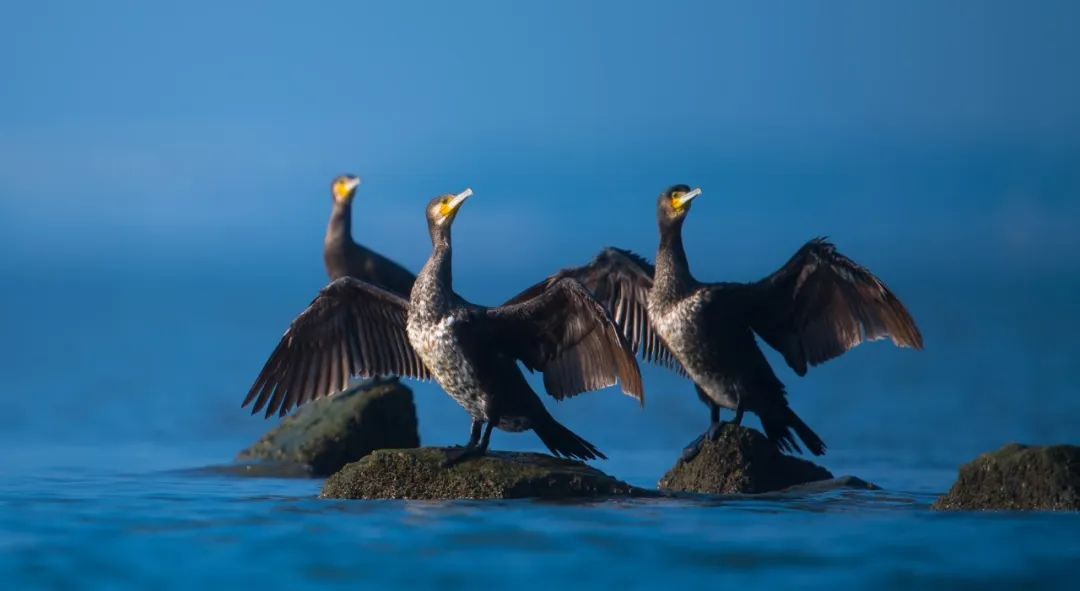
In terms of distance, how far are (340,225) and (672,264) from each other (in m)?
5.89

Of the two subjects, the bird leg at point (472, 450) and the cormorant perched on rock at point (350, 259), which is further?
the cormorant perched on rock at point (350, 259)

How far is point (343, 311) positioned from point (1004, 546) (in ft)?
14.8

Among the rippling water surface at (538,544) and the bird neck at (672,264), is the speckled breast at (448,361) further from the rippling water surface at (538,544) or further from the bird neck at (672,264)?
the bird neck at (672,264)

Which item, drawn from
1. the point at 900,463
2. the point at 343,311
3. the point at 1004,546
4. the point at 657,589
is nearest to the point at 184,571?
the point at 657,589

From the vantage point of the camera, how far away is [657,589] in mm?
6871

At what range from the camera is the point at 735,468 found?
9984 mm

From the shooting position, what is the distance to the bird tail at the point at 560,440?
30.7ft

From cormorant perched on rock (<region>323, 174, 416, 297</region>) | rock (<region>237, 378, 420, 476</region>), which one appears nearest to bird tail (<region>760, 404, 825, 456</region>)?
rock (<region>237, 378, 420, 476</region>)

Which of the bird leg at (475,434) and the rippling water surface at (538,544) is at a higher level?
the bird leg at (475,434)

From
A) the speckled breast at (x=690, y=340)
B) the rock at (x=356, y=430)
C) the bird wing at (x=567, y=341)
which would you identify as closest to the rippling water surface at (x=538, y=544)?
the bird wing at (x=567, y=341)

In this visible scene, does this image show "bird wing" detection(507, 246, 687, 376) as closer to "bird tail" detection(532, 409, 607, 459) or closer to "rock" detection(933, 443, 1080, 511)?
"bird tail" detection(532, 409, 607, 459)

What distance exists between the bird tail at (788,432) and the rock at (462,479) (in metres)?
1.82

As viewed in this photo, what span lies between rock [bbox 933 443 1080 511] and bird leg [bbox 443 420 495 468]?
8.67 ft

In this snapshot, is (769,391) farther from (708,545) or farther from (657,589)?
(657,589)
